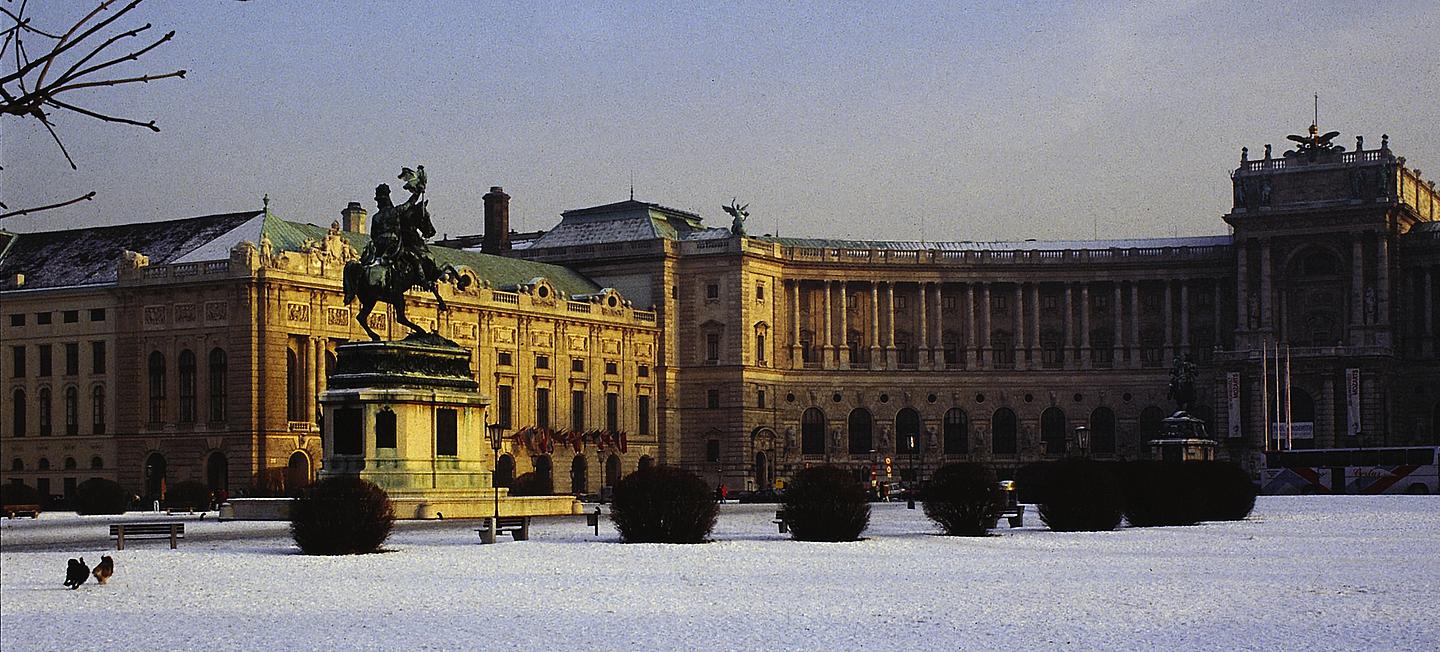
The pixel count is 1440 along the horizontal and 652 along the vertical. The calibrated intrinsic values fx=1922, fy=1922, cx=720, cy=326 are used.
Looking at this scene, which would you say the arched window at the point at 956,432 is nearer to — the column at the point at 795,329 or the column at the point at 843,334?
the column at the point at 843,334

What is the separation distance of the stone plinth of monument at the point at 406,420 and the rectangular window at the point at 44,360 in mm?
55199

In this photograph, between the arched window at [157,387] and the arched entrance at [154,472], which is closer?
the arched entrance at [154,472]

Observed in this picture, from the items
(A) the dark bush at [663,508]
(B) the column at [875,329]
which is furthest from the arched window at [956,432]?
(A) the dark bush at [663,508]

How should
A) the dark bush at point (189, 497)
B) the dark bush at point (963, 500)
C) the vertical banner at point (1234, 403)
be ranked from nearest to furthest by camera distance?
the dark bush at point (963, 500), the dark bush at point (189, 497), the vertical banner at point (1234, 403)

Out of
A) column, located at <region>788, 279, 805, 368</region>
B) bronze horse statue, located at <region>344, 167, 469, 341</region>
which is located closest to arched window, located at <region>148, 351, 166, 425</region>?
bronze horse statue, located at <region>344, 167, 469, 341</region>

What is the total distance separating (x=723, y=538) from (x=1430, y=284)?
336ft

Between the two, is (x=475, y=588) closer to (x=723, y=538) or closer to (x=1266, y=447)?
(x=723, y=538)

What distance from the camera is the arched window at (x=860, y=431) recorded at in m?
145

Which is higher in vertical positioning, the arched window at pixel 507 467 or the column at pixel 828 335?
the column at pixel 828 335

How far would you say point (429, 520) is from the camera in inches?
2215

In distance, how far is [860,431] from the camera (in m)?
145

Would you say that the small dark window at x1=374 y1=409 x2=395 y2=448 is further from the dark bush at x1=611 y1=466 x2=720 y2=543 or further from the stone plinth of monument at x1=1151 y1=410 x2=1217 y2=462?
the stone plinth of monument at x1=1151 y1=410 x2=1217 y2=462

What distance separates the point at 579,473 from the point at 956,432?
33.0m

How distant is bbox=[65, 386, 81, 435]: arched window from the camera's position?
104188 mm
